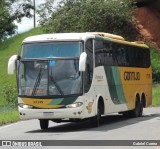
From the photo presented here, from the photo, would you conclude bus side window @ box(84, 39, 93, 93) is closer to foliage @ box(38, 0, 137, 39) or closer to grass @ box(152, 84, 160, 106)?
grass @ box(152, 84, 160, 106)

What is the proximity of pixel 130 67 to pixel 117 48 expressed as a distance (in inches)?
79.1

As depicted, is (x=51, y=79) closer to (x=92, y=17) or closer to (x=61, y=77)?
(x=61, y=77)

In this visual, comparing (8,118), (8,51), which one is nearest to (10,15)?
(8,51)

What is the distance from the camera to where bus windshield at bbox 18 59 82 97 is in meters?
19.4

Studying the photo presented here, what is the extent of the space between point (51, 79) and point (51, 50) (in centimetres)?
111

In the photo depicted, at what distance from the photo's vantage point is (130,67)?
2577 centimetres

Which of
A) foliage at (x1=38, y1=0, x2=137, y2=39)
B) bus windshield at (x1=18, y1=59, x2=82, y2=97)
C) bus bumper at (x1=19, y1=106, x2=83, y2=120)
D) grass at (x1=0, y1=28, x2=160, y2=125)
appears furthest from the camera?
foliage at (x1=38, y1=0, x2=137, y2=39)

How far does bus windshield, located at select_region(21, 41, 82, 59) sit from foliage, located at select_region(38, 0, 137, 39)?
24.5m

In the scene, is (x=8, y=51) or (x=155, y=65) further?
(x=8, y=51)

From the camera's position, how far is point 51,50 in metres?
20.0

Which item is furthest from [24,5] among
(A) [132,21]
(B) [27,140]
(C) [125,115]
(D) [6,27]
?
(B) [27,140]

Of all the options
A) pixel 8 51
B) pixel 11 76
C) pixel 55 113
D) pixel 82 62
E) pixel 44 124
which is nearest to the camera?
pixel 82 62

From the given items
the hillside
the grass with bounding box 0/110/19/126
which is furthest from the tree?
the grass with bounding box 0/110/19/126

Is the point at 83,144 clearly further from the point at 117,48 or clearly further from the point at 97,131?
the point at 117,48
